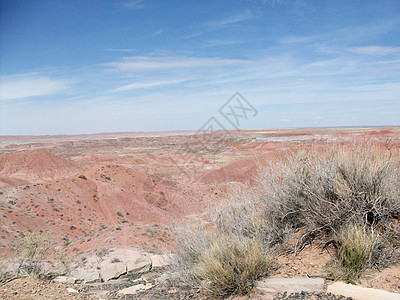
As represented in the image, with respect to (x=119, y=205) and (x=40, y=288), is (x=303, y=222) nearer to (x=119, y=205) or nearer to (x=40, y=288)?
(x=40, y=288)

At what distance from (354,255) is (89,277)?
6247 millimetres

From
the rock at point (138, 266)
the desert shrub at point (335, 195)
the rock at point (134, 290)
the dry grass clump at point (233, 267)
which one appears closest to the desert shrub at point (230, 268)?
the dry grass clump at point (233, 267)

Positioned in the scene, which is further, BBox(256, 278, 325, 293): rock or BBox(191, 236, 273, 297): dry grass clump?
BBox(191, 236, 273, 297): dry grass clump

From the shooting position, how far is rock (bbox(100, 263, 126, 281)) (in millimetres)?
7214

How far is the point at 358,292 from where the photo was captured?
10.9ft

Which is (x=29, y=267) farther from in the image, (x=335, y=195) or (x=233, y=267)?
(x=335, y=195)

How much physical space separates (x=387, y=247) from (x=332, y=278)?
0.96 m

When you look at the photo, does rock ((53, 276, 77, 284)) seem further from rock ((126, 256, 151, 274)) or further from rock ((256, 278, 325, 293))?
rock ((256, 278, 325, 293))

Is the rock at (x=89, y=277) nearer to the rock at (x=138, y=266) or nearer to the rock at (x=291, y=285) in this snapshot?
the rock at (x=138, y=266)

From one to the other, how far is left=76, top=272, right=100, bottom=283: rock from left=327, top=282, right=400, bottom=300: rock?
18.8 ft

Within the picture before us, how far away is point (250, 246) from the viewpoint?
171 inches

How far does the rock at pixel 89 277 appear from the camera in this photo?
23.0 ft

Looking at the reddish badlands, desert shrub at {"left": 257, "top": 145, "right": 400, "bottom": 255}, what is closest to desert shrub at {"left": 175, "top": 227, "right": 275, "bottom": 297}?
desert shrub at {"left": 257, "top": 145, "right": 400, "bottom": 255}

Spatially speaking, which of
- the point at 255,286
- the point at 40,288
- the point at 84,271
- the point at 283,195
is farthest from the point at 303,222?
the point at 84,271
